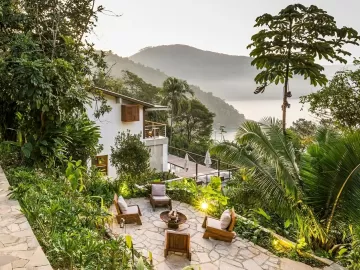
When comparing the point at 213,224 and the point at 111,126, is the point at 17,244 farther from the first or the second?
Answer: the point at 111,126

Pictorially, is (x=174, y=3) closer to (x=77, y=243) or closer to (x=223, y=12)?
(x=223, y=12)

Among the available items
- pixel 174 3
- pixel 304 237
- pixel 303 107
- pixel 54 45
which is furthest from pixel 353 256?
pixel 174 3

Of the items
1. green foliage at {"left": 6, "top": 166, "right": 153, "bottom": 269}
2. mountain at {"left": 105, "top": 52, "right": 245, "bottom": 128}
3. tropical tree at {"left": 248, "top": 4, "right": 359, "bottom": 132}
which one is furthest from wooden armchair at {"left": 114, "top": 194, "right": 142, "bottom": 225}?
mountain at {"left": 105, "top": 52, "right": 245, "bottom": 128}

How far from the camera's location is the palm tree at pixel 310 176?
526cm

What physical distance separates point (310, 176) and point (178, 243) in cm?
319

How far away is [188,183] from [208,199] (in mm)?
1373

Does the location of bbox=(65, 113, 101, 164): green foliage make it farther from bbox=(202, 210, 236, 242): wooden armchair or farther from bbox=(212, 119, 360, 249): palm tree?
bbox=(202, 210, 236, 242): wooden armchair

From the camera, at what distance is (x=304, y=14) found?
926 cm

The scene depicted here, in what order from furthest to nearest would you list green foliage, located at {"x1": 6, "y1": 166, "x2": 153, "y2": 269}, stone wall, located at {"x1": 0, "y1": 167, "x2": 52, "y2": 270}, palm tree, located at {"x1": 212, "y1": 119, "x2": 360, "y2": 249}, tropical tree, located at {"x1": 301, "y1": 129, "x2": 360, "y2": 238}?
palm tree, located at {"x1": 212, "y1": 119, "x2": 360, "y2": 249} → tropical tree, located at {"x1": 301, "y1": 129, "x2": 360, "y2": 238} → green foliage, located at {"x1": 6, "y1": 166, "x2": 153, "y2": 269} → stone wall, located at {"x1": 0, "y1": 167, "x2": 52, "y2": 270}

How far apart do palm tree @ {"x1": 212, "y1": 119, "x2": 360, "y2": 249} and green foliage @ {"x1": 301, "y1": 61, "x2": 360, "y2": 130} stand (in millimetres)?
4561

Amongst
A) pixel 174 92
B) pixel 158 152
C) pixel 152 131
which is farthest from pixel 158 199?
pixel 174 92

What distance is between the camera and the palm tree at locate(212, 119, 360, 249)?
5.26 meters

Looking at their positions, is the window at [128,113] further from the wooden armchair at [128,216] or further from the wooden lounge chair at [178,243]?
the wooden lounge chair at [178,243]

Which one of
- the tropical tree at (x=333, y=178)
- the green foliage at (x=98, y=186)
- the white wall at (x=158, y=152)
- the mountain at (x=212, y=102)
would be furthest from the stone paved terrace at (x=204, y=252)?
the mountain at (x=212, y=102)
